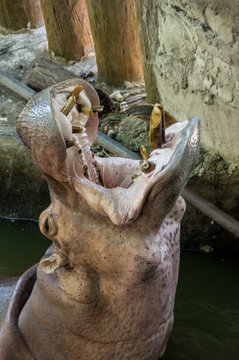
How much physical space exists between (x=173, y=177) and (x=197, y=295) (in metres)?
1.63

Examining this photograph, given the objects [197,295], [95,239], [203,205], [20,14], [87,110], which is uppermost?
[87,110]

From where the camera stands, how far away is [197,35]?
286cm

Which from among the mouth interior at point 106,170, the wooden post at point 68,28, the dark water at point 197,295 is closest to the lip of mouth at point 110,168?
the mouth interior at point 106,170

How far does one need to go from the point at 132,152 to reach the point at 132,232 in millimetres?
1706

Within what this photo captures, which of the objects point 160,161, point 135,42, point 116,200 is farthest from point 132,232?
point 135,42

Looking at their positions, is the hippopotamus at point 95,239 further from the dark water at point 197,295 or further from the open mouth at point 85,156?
the dark water at point 197,295

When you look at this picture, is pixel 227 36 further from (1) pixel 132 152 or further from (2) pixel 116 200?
(2) pixel 116 200

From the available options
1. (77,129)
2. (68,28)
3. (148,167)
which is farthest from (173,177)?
(68,28)

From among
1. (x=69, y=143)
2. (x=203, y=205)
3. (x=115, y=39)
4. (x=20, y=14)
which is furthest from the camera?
(x=20, y=14)

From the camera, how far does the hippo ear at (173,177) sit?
4.84 feet

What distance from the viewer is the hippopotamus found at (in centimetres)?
155

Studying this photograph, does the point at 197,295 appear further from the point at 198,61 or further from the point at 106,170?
the point at 106,170

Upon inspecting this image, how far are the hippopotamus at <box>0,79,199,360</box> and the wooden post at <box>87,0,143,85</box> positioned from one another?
7.26ft

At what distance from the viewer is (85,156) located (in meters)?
1.76
